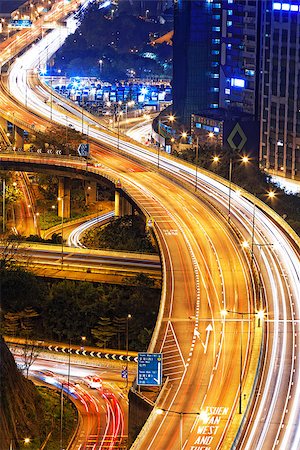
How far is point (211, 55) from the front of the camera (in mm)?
52750

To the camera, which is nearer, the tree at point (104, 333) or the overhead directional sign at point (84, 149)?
the tree at point (104, 333)

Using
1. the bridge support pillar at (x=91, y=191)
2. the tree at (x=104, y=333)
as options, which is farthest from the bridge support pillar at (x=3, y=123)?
the tree at (x=104, y=333)

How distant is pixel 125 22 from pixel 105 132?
3232cm

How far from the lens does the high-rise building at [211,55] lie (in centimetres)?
5138

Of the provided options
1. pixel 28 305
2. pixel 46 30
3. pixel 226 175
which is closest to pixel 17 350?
pixel 28 305

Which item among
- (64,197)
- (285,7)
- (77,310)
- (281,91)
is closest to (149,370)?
(77,310)

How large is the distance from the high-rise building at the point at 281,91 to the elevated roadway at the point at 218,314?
688 centimetres

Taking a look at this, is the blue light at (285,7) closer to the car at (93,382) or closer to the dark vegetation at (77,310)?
the dark vegetation at (77,310)

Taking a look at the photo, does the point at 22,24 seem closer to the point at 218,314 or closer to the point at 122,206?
the point at 122,206

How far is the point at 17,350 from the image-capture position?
27.3m

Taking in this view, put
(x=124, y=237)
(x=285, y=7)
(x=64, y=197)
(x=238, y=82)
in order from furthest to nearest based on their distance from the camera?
(x=238, y=82)
(x=285, y=7)
(x=64, y=197)
(x=124, y=237)

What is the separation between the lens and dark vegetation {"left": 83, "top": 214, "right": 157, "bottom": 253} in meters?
33.9

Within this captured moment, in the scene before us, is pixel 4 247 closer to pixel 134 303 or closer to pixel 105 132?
pixel 134 303

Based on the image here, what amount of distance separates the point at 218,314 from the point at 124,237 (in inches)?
421
